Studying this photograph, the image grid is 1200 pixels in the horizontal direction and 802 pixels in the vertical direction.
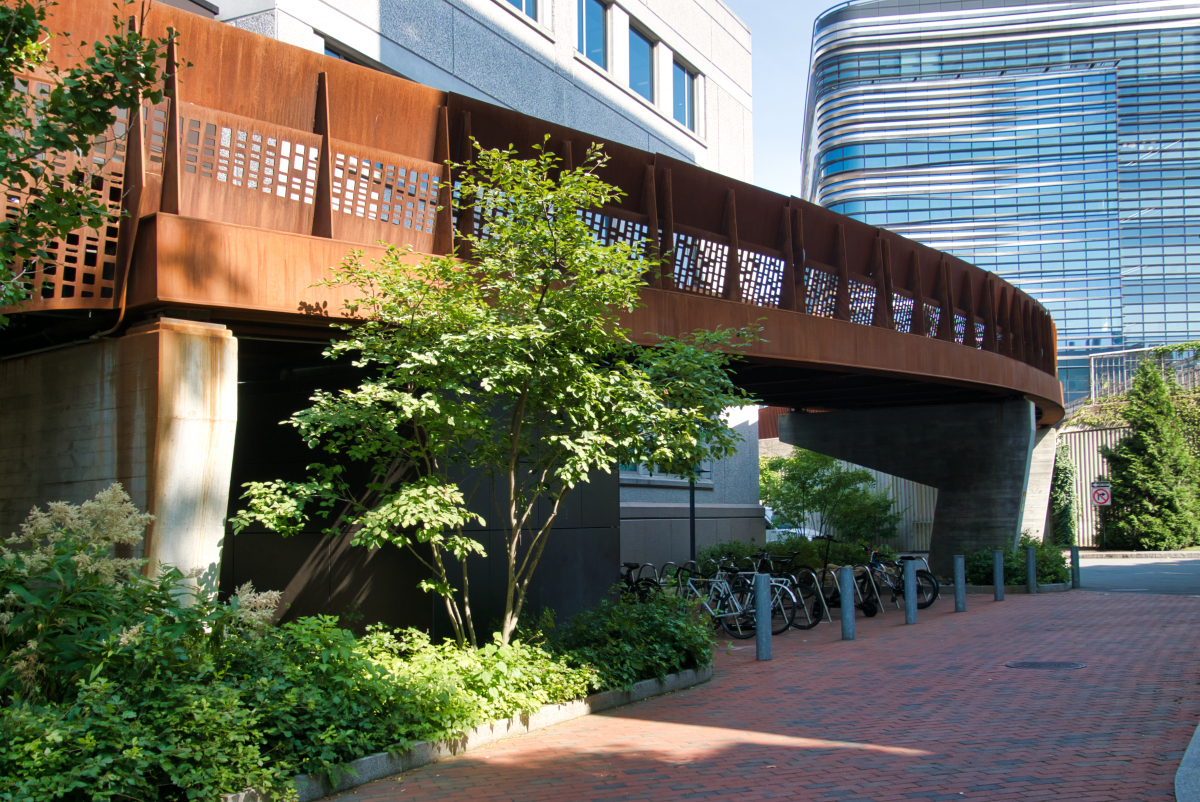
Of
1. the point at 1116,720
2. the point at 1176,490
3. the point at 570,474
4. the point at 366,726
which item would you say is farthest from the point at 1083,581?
the point at 366,726

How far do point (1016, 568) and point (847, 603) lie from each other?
9.41 meters

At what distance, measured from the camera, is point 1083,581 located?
23.5 metres

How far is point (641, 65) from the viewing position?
881 inches

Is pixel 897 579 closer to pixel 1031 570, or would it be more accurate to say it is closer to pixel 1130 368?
pixel 1031 570

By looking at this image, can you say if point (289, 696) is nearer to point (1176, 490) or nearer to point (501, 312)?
point (501, 312)

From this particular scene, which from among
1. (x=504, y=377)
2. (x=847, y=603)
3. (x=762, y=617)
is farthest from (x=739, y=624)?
(x=504, y=377)

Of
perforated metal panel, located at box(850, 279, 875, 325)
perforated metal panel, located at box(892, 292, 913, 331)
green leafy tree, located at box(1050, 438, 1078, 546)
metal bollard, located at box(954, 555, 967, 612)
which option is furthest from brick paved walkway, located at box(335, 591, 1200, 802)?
green leafy tree, located at box(1050, 438, 1078, 546)

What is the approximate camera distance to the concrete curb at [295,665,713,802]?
5.93 metres

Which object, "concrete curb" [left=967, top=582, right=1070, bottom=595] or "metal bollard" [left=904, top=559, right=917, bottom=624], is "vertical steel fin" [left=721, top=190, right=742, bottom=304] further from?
"concrete curb" [left=967, top=582, right=1070, bottom=595]

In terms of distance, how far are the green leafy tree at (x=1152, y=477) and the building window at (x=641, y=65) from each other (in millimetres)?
24649

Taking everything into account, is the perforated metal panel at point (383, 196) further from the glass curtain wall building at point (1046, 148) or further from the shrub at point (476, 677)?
the glass curtain wall building at point (1046, 148)

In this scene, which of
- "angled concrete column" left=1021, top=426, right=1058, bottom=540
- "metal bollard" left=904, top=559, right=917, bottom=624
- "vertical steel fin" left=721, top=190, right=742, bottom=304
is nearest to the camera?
"vertical steel fin" left=721, top=190, right=742, bottom=304

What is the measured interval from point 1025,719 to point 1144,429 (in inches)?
1313

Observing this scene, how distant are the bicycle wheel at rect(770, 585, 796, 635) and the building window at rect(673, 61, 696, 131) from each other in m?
13.4
